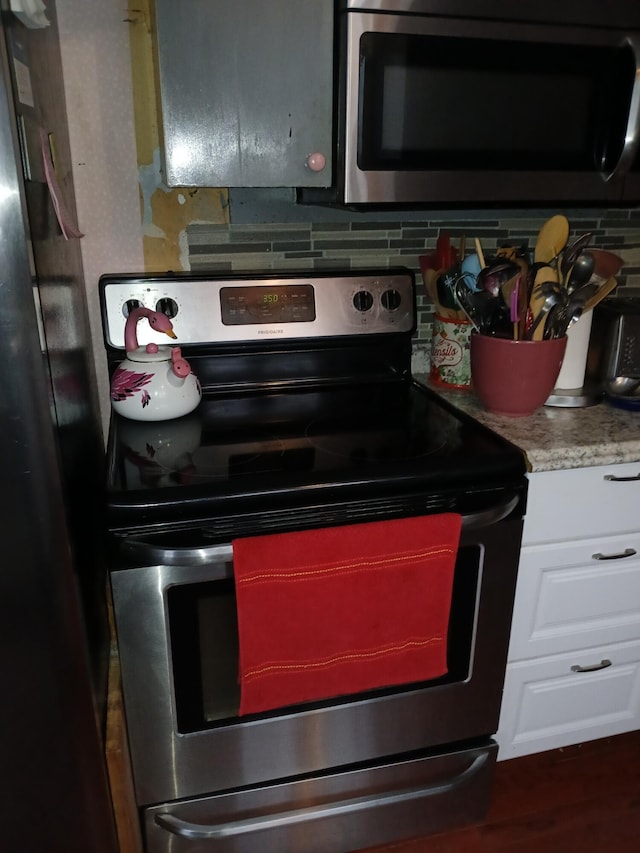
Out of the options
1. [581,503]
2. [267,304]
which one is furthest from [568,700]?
[267,304]

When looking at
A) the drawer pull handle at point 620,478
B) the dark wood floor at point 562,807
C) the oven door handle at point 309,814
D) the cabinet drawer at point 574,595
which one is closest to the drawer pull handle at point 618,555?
the cabinet drawer at point 574,595

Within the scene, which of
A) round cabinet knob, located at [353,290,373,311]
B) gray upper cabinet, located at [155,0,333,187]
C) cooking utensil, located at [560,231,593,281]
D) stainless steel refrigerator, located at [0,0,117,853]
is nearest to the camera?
stainless steel refrigerator, located at [0,0,117,853]

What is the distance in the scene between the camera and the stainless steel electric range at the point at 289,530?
1064 millimetres

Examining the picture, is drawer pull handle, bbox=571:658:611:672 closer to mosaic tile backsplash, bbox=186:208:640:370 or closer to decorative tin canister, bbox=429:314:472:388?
decorative tin canister, bbox=429:314:472:388

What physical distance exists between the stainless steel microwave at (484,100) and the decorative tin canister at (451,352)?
0.31 m

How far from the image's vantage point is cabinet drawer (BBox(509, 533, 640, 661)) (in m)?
1.33

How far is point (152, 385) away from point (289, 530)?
43cm

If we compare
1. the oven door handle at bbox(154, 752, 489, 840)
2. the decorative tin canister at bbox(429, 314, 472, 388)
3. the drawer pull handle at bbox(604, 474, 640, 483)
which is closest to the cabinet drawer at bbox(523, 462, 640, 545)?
the drawer pull handle at bbox(604, 474, 640, 483)

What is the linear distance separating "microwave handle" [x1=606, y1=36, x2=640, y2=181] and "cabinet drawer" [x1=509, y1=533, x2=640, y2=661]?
73 cm

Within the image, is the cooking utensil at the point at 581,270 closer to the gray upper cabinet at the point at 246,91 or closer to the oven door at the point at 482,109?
the oven door at the point at 482,109

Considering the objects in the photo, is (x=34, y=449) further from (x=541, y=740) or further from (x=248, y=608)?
(x=541, y=740)

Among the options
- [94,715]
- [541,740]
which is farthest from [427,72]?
[541,740]

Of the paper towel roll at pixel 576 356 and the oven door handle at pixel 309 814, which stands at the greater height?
the paper towel roll at pixel 576 356

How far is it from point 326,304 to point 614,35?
750 millimetres
